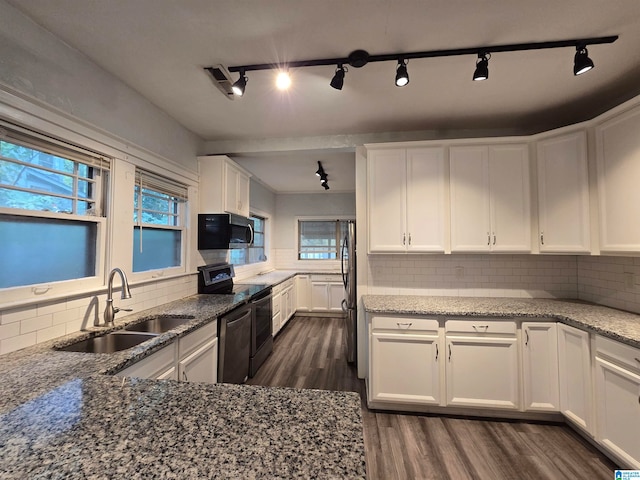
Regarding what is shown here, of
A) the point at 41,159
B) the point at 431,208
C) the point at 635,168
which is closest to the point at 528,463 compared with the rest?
the point at 431,208

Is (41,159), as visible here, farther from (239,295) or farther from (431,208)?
(431,208)

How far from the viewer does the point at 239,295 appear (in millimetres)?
2838

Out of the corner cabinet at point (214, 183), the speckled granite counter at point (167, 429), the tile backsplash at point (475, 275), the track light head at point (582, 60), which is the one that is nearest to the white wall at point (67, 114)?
the speckled granite counter at point (167, 429)

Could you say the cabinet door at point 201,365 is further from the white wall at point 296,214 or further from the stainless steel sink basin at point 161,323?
the white wall at point 296,214

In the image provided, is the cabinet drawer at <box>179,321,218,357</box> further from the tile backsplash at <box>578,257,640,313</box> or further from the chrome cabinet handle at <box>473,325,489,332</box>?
the tile backsplash at <box>578,257,640,313</box>

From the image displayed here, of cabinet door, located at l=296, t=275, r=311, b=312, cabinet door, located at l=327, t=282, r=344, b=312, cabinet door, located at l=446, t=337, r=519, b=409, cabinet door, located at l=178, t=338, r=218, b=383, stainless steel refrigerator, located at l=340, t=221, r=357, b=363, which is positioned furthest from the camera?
cabinet door, located at l=296, t=275, r=311, b=312

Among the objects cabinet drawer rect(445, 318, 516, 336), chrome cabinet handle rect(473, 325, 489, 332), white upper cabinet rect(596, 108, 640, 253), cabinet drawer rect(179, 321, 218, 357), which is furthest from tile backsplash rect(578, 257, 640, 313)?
cabinet drawer rect(179, 321, 218, 357)

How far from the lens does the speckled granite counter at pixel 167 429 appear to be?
0.61 meters

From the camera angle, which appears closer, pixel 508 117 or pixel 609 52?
pixel 609 52

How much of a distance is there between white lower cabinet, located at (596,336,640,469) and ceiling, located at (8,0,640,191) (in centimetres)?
182

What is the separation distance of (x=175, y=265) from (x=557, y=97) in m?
3.60

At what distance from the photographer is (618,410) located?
167cm

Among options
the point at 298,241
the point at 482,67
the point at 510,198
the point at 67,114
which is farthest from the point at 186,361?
the point at 298,241

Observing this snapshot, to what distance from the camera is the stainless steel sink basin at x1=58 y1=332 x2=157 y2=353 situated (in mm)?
1619
